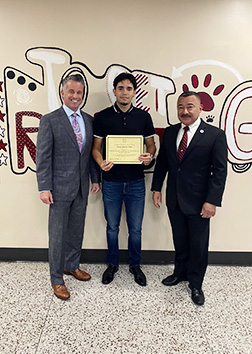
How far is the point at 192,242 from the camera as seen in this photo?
1903 millimetres

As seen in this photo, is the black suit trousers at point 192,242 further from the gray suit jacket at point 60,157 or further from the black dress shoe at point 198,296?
the gray suit jacket at point 60,157

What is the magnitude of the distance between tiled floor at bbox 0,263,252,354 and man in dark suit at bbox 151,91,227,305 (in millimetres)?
204

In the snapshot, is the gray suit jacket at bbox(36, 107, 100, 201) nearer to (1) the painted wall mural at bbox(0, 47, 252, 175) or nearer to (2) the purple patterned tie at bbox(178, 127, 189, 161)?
(1) the painted wall mural at bbox(0, 47, 252, 175)

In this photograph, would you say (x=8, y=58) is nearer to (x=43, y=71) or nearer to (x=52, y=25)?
(x=43, y=71)

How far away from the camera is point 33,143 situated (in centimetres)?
227

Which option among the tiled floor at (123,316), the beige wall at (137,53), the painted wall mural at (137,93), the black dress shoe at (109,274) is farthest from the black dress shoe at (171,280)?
the painted wall mural at (137,93)

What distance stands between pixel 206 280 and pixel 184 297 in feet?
1.09

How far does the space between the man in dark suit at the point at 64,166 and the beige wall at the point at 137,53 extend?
39cm

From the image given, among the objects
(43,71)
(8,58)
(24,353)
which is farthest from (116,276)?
(8,58)

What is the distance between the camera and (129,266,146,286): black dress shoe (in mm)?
2111

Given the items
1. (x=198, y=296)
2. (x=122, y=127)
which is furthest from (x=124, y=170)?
(x=198, y=296)

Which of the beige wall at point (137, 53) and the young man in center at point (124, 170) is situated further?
the beige wall at point (137, 53)

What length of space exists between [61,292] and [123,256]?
2.28ft

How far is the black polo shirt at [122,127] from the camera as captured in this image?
196 cm
